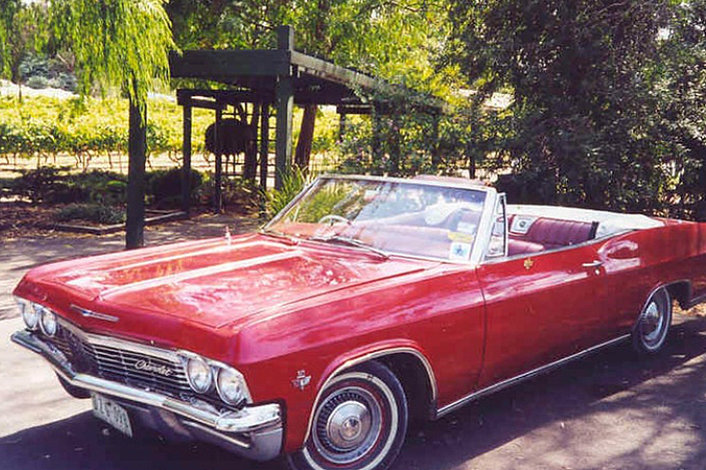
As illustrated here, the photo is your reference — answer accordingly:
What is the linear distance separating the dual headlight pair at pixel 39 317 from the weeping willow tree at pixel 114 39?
16.8ft

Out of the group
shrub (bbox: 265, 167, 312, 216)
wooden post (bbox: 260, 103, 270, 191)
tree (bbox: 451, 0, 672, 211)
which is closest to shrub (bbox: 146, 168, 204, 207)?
wooden post (bbox: 260, 103, 270, 191)

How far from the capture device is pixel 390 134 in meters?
10.2

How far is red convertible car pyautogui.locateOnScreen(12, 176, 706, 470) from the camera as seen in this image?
3.11 metres

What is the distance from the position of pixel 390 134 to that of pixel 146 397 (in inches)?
292

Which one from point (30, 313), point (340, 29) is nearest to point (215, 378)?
point (30, 313)

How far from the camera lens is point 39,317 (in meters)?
3.88

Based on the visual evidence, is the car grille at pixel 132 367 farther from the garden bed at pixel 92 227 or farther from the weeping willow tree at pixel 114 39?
the garden bed at pixel 92 227

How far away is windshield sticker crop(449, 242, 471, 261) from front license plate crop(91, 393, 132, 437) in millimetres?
1952

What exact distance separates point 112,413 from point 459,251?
2.07 meters

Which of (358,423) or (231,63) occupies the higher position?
(231,63)

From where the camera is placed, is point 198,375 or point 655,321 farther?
point 655,321

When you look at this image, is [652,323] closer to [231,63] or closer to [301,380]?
[301,380]

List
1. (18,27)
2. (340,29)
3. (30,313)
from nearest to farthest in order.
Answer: (30,313), (18,27), (340,29)

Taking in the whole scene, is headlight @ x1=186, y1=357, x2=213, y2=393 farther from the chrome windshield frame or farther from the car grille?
the chrome windshield frame
